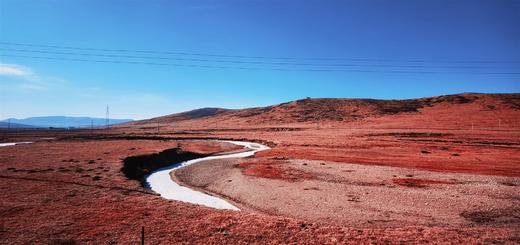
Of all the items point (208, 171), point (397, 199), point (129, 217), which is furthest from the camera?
point (208, 171)

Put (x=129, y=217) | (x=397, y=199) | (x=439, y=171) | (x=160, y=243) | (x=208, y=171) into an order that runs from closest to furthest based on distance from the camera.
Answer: (x=160, y=243) < (x=129, y=217) < (x=397, y=199) < (x=439, y=171) < (x=208, y=171)

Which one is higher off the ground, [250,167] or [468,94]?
[468,94]

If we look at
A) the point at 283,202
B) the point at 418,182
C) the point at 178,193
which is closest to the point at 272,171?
the point at 178,193

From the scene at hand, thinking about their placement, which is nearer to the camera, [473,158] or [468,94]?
[473,158]

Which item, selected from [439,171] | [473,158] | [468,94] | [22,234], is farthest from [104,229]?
[468,94]

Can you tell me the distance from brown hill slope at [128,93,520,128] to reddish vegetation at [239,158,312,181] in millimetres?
75312

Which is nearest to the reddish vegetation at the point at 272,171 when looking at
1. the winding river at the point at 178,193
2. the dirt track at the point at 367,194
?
the dirt track at the point at 367,194

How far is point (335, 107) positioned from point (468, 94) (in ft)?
192

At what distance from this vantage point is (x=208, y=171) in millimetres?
33281

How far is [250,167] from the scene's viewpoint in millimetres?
33656

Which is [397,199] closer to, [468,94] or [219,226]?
[219,226]

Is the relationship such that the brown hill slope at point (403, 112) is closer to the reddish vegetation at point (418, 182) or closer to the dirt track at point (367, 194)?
the dirt track at point (367, 194)

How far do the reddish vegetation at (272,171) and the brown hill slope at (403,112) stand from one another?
75.3 metres

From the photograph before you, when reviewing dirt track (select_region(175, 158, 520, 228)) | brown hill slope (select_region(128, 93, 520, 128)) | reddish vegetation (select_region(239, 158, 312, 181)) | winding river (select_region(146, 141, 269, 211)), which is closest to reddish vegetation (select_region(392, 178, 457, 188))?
dirt track (select_region(175, 158, 520, 228))
